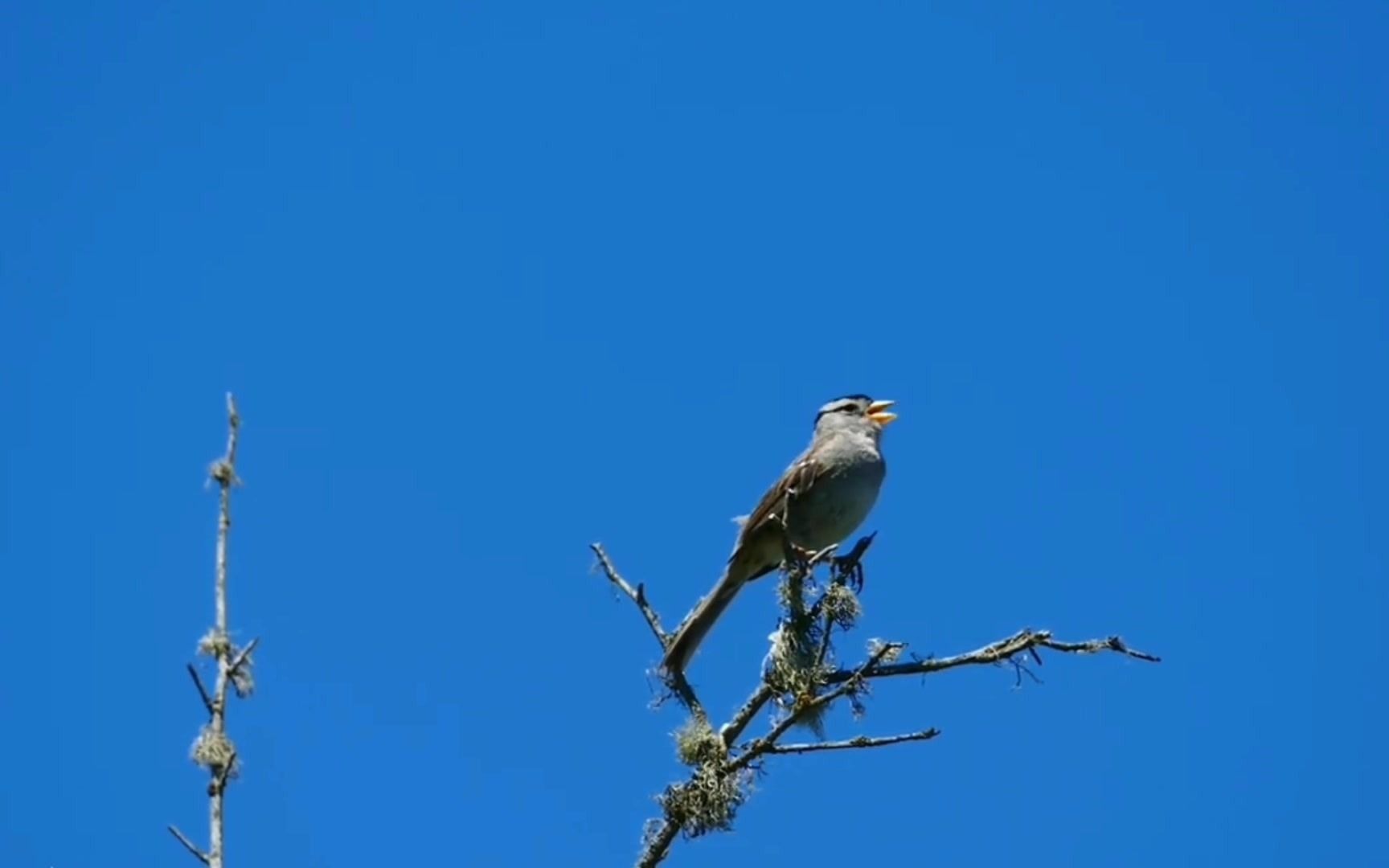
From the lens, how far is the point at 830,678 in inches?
235

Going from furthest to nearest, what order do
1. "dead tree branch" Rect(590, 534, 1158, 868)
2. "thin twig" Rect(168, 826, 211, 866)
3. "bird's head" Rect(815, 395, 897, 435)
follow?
"bird's head" Rect(815, 395, 897, 435) → "dead tree branch" Rect(590, 534, 1158, 868) → "thin twig" Rect(168, 826, 211, 866)

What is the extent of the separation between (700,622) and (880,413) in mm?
2559

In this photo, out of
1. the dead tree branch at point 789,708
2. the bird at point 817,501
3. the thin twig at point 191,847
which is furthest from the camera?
the bird at point 817,501

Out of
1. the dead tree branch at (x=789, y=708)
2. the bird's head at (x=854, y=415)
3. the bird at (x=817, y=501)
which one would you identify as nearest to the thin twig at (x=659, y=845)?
the dead tree branch at (x=789, y=708)

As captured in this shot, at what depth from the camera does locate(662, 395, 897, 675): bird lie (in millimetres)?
8172

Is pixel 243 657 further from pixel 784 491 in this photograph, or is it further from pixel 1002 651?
pixel 784 491

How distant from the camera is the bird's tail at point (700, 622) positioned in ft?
22.2

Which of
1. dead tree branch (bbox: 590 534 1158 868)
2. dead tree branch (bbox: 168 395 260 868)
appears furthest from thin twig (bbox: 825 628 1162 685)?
dead tree branch (bbox: 168 395 260 868)

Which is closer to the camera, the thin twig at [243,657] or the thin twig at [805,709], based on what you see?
the thin twig at [243,657]

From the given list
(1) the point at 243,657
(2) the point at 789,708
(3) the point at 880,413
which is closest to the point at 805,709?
(2) the point at 789,708

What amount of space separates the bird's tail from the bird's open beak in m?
1.84

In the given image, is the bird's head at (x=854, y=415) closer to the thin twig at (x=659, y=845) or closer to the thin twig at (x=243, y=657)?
the thin twig at (x=659, y=845)

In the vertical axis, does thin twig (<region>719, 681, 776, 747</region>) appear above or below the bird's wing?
below

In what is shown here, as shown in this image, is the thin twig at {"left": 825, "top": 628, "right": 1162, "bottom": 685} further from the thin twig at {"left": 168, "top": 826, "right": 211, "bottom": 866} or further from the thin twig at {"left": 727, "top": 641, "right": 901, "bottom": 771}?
the thin twig at {"left": 168, "top": 826, "right": 211, "bottom": 866}
